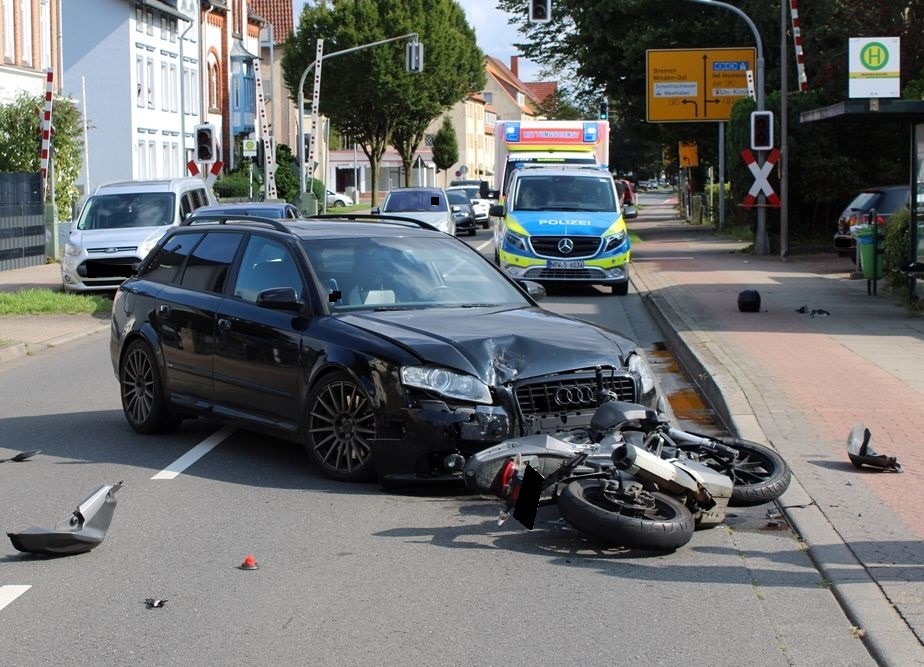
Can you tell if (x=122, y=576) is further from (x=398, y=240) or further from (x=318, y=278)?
(x=398, y=240)

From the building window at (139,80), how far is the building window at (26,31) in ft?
39.4

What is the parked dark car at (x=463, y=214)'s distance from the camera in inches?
1873

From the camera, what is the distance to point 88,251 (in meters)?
23.2

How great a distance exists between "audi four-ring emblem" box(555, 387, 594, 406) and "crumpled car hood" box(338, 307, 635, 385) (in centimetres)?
12

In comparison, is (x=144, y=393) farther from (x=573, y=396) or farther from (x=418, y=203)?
(x=418, y=203)

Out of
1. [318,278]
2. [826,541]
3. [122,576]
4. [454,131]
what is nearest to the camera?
[122,576]

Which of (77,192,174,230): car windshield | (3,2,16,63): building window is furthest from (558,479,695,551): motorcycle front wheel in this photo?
(3,2,16,63): building window

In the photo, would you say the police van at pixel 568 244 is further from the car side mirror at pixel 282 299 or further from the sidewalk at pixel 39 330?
the car side mirror at pixel 282 299

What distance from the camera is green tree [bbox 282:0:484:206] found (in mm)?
71812

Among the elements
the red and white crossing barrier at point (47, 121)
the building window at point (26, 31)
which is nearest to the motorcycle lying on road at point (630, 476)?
the red and white crossing barrier at point (47, 121)

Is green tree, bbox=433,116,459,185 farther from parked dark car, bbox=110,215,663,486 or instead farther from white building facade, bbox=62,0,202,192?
parked dark car, bbox=110,215,663,486

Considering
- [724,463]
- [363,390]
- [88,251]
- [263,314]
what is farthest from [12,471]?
[88,251]

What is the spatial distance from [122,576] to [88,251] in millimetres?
17474

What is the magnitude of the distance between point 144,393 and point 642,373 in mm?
3835
